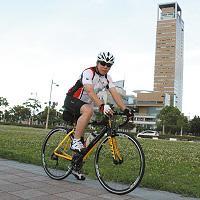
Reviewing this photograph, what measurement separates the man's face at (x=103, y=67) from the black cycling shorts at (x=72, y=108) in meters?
0.53

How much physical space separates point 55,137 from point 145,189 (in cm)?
181

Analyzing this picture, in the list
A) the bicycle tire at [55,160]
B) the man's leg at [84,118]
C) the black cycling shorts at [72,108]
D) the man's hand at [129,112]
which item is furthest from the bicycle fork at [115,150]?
the bicycle tire at [55,160]

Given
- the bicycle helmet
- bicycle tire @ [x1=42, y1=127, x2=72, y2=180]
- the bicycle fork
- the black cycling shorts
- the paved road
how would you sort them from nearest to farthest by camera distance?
the paved road → the bicycle fork → the bicycle helmet → the black cycling shorts → bicycle tire @ [x1=42, y1=127, x2=72, y2=180]

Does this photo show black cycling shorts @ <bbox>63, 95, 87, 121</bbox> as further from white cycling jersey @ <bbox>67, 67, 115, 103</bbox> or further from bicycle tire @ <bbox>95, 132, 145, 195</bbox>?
bicycle tire @ <bbox>95, 132, 145, 195</bbox>

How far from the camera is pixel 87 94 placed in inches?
202

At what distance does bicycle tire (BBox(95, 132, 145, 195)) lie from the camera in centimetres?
441

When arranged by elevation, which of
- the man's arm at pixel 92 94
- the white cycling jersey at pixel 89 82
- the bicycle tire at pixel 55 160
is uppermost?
the white cycling jersey at pixel 89 82

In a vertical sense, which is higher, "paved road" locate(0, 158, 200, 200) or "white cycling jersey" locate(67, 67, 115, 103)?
"white cycling jersey" locate(67, 67, 115, 103)

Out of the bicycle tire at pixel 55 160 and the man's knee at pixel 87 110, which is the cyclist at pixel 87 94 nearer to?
the man's knee at pixel 87 110

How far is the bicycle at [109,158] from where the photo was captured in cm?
446

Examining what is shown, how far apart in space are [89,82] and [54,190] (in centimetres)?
152

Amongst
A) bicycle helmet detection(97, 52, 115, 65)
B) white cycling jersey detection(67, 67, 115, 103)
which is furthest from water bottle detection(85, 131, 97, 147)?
bicycle helmet detection(97, 52, 115, 65)

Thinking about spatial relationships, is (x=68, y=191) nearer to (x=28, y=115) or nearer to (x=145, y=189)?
(x=145, y=189)

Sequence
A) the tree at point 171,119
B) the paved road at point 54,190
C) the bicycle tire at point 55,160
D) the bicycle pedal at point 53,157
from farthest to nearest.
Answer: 1. the tree at point 171,119
2. the bicycle pedal at point 53,157
3. the bicycle tire at point 55,160
4. the paved road at point 54,190
